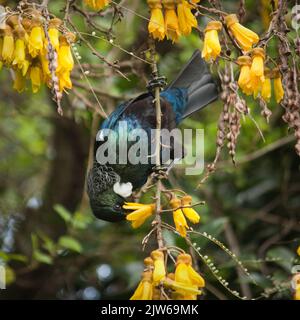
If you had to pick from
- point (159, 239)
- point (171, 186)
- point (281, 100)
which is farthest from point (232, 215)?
point (159, 239)

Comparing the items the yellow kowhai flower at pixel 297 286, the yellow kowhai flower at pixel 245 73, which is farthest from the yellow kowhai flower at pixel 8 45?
the yellow kowhai flower at pixel 297 286

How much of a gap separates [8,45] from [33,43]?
2.8 inches

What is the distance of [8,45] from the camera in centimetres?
Answer: 195

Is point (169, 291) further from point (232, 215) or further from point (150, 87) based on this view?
point (232, 215)

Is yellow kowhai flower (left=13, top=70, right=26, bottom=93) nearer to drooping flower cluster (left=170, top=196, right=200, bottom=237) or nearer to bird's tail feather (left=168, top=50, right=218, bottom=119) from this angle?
drooping flower cluster (left=170, top=196, right=200, bottom=237)

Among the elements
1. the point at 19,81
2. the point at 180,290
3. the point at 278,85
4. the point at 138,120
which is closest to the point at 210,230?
the point at 138,120

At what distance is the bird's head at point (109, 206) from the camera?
262 centimetres

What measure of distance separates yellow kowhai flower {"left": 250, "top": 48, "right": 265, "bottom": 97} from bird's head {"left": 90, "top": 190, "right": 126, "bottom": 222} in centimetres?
85

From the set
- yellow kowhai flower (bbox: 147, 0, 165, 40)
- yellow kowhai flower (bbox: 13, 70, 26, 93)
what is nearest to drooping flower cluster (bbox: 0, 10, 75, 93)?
yellow kowhai flower (bbox: 13, 70, 26, 93)

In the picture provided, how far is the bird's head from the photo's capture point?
8.58ft

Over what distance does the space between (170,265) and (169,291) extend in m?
1.43

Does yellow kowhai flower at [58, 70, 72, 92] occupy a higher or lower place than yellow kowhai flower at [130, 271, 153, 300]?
higher

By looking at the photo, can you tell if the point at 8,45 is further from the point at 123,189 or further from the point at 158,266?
the point at 123,189
